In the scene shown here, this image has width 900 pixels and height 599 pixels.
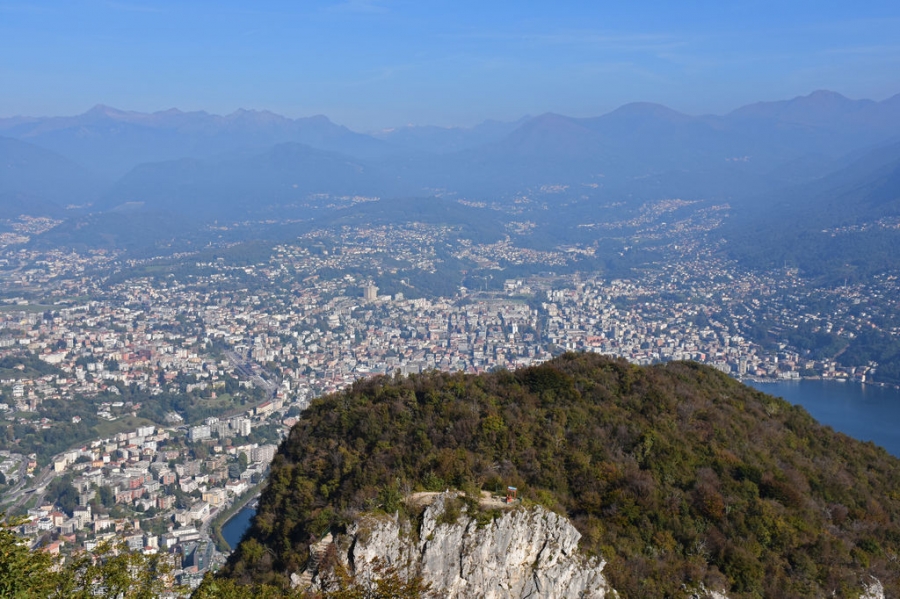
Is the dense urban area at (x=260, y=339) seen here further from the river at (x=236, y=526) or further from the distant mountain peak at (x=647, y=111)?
the distant mountain peak at (x=647, y=111)

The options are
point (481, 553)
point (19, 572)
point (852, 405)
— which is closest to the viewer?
point (19, 572)

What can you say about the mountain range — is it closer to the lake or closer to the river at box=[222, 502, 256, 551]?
the lake

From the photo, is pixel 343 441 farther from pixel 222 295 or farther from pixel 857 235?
pixel 857 235

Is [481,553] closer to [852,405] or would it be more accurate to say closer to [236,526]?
[236,526]

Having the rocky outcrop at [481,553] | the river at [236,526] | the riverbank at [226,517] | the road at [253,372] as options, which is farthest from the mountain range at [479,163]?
the rocky outcrop at [481,553]

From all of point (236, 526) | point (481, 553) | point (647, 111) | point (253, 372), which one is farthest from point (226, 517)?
point (647, 111)
